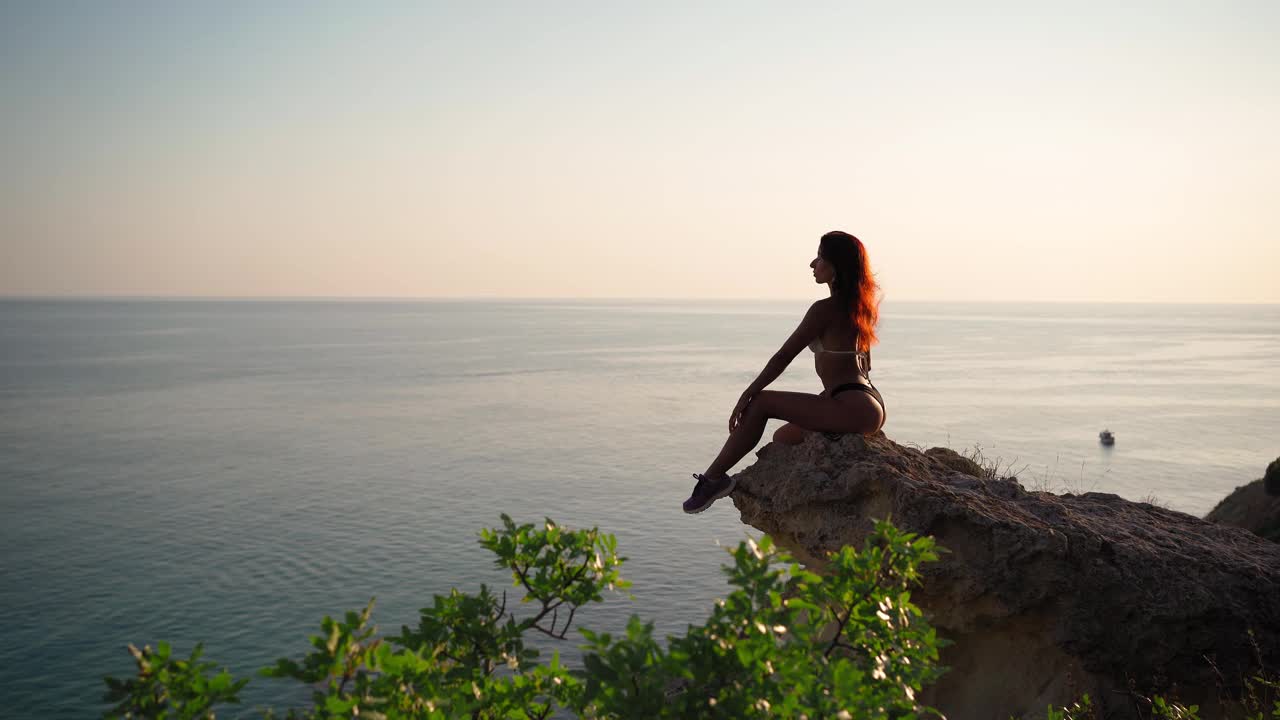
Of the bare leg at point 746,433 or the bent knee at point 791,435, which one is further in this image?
the bent knee at point 791,435

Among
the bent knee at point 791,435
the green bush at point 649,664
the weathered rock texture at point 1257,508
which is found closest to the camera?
the green bush at point 649,664

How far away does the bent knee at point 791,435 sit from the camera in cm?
892

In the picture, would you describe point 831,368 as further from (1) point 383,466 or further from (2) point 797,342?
(1) point 383,466

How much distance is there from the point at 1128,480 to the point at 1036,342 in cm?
11270

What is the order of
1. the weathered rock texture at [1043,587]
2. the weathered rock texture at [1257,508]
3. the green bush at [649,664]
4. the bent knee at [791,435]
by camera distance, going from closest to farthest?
the green bush at [649,664], the weathered rock texture at [1043,587], the bent knee at [791,435], the weathered rock texture at [1257,508]

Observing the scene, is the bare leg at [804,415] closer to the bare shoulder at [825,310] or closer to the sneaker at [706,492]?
the sneaker at [706,492]

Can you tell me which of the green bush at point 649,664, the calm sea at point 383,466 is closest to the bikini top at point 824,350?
the green bush at point 649,664

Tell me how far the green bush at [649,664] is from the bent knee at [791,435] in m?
4.61

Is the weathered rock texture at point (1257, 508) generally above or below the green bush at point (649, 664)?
below

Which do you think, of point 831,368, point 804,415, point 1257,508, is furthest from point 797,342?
point 1257,508

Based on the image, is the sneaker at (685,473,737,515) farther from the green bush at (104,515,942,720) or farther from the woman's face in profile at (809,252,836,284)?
the green bush at (104,515,942,720)

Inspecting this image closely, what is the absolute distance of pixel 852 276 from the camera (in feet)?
27.1

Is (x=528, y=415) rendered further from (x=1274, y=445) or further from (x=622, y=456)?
(x=1274, y=445)

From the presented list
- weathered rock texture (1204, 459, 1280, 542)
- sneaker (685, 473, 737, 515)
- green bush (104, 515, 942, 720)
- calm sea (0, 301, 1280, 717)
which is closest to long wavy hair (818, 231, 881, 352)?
sneaker (685, 473, 737, 515)
